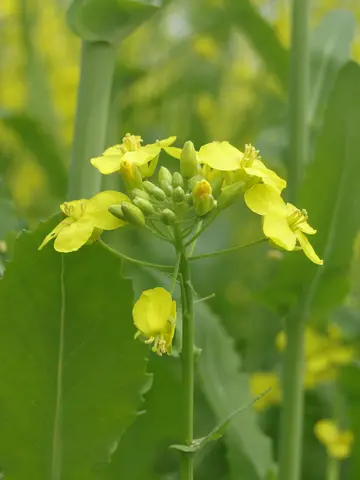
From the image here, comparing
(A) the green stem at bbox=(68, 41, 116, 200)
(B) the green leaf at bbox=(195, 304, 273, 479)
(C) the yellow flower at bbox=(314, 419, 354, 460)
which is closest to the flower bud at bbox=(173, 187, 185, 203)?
(A) the green stem at bbox=(68, 41, 116, 200)

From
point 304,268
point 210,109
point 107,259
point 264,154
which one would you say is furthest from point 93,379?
point 210,109

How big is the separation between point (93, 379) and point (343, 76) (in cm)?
29

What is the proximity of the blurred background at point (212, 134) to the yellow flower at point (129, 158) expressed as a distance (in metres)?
0.15

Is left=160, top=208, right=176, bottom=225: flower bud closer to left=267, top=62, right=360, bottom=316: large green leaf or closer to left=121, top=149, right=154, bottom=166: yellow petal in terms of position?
left=121, top=149, right=154, bottom=166: yellow petal

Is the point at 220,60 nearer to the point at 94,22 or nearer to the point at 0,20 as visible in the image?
the point at 0,20

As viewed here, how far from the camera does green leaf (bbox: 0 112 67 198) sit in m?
0.78

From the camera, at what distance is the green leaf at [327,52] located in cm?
70

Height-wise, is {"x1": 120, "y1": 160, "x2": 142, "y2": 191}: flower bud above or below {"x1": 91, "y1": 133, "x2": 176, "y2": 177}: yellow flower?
below

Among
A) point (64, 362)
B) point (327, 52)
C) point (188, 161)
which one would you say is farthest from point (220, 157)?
point (327, 52)

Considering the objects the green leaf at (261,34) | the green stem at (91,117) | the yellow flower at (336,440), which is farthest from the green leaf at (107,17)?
the yellow flower at (336,440)

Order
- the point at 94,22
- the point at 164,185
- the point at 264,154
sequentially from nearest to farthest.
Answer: the point at 164,185 < the point at 94,22 < the point at 264,154

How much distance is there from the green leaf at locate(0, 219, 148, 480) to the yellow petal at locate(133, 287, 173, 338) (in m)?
0.06

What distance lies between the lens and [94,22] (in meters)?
0.50

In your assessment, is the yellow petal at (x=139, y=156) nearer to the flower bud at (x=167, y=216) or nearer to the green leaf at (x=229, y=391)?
the flower bud at (x=167, y=216)
